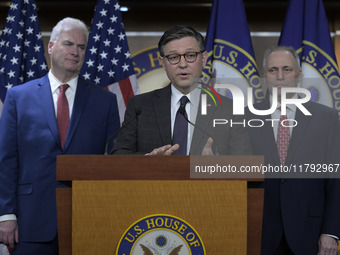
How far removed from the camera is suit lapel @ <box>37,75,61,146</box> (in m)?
2.79

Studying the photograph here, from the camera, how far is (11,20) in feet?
13.9

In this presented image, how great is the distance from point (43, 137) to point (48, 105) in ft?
0.62

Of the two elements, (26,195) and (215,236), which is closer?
(215,236)

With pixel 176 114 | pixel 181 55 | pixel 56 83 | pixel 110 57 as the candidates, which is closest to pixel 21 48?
pixel 110 57

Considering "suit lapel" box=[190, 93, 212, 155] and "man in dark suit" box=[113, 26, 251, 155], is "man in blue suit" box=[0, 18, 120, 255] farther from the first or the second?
"suit lapel" box=[190, 93, 212, 155]

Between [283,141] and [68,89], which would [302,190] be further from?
[68,89]

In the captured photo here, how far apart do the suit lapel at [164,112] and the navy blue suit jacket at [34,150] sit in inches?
24.4

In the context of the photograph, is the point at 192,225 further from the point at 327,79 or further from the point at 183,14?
the point at 183,14

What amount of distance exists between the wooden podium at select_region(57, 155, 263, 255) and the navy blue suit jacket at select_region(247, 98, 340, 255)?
1045 mm

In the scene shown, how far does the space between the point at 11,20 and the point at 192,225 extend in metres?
3.21

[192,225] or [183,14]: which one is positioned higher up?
[183,14]

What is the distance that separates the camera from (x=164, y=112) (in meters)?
2.38

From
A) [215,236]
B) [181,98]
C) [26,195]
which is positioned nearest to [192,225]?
[215,236]

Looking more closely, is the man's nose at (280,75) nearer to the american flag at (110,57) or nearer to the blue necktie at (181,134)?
the blue necktie at (181,134)
